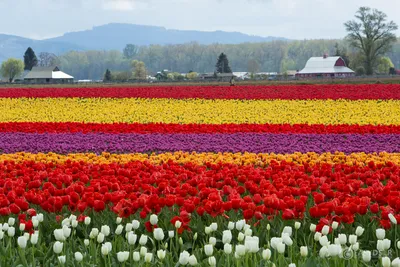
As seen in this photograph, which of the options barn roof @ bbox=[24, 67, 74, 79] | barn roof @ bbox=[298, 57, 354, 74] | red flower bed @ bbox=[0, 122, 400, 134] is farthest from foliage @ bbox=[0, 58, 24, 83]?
red flower bed @ bbox=[0, 122, 400, 134]

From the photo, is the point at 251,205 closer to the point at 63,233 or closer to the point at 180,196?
the point at 180,196

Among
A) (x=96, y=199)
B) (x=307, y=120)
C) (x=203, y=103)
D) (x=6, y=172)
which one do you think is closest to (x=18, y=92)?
(x=203, y=103)

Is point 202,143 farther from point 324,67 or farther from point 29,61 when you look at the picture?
point 29,61

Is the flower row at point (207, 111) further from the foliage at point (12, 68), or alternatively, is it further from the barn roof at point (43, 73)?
the foliage at point (12, 68)

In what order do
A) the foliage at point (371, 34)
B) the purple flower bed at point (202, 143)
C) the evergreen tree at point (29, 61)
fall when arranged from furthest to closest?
1. the evergreen tree at point (29, 61)
2. the foliage at point (371, 34)
3. the purple flower bed at point (202, 143)

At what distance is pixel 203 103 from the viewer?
27.8 m

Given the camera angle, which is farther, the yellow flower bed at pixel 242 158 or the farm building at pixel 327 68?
the farm building at pixel 327 68

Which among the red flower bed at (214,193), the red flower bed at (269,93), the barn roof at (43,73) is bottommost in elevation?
the barn roof at (43,73)

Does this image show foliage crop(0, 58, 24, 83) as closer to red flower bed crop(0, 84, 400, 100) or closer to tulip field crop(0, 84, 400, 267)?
red flower bed crop(0, 84, 400, 100)

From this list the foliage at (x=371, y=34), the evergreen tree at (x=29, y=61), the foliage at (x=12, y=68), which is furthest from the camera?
the evergreen tree at (x=29, y=61)

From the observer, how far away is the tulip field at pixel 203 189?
5.02 metres

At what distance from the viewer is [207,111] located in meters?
24.0

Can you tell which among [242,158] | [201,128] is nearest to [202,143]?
[201,128]

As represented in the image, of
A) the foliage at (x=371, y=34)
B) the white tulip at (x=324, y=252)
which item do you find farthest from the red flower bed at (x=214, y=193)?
the foliage at (x=371, y=34)
